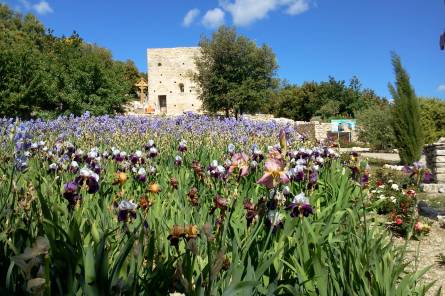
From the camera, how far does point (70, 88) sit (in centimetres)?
1742

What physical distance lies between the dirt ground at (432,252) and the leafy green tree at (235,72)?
19.7 meters

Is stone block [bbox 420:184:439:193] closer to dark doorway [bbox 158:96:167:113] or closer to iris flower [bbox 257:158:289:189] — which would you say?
iris flower [bbox 257:158:289:189]

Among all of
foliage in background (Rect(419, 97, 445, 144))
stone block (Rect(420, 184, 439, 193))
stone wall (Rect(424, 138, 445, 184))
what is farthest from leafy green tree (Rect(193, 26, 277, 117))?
stone block (Rect(420, 184, 439, 193))

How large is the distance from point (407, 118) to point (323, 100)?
26.2 m

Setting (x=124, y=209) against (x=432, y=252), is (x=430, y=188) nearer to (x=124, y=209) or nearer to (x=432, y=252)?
(x=432, y=252)

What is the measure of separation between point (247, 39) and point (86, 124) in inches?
755

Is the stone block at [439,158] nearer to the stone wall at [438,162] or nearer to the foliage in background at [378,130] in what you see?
the stone wall at [438,162]

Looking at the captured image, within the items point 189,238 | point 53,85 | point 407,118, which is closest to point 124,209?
point 189,238

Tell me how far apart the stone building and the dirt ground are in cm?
3166

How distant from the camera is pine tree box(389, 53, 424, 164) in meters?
11.6

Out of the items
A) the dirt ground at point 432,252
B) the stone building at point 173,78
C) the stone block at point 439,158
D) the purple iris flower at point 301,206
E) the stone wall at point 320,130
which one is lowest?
the dirt ground at point 432,252

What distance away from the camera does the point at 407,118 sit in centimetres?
1173

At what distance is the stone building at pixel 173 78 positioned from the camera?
35.7m

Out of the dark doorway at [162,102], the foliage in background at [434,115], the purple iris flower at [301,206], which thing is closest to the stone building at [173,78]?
the dark doorway at [162,102]
